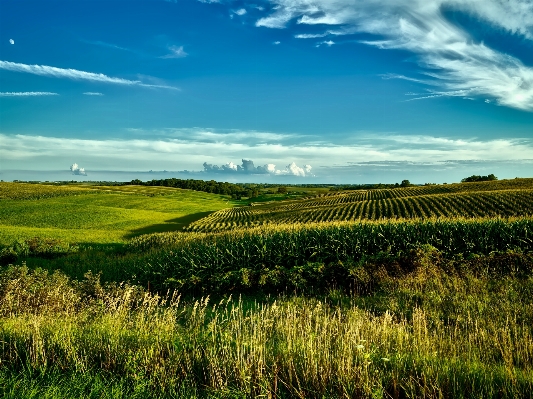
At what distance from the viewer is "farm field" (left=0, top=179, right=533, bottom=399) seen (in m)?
5.69

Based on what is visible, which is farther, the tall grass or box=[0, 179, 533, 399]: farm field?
box=[0, 179, 533, 399]: farm field

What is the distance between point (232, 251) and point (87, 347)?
13.2 m

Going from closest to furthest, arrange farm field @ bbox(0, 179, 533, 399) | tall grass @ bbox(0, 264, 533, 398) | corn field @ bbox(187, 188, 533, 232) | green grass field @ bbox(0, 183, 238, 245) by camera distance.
Answer: tall grass @ bbox(0, 264, 533, 398), farm field @ bbox(0, 179, 533, 399), corn field @ bbox(187, 188, 533, 232), green grass field @ bbox(0, 183, 238, 245)

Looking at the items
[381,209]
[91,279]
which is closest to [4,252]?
[91,279]

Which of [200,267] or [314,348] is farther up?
[314,348]

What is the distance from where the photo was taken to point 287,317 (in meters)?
8.46

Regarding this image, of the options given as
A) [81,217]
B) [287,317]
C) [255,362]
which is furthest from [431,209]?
[81,217]

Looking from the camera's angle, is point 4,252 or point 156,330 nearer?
point 156,330

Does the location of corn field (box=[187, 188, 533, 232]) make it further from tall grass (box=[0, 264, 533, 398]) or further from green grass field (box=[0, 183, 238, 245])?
tall grass (box=[0, 264, 533, 398])

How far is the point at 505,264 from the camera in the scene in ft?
51.3

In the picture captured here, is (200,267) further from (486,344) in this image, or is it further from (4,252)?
(4,252)

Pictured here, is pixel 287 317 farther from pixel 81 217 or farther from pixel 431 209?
pixel 81 217

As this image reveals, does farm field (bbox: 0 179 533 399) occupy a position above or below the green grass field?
above


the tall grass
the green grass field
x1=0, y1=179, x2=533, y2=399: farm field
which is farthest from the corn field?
the tall grass
